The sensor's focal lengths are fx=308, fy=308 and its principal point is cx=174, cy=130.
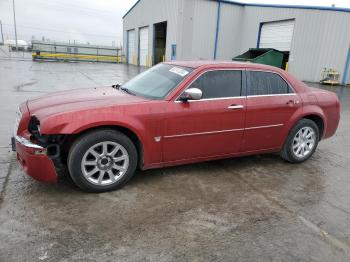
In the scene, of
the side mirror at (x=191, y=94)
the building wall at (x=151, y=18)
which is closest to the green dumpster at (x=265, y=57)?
the building wall at (x=151, y=18)

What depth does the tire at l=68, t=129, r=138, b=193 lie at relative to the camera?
11.0ft

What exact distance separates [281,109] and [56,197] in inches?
130

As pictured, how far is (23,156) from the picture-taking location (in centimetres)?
337

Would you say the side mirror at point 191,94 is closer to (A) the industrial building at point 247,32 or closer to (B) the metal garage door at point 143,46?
(A) the industrial building at point 247,32

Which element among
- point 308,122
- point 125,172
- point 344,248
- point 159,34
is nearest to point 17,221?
point 125,172

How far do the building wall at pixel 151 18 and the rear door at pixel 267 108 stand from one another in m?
20.8

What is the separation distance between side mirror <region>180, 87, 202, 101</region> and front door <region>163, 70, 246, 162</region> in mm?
78

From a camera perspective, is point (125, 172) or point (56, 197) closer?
point (56, 197)

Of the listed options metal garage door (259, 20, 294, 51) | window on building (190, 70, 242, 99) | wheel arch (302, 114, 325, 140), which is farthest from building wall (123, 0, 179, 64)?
window on building (190, 70, 242, 99)

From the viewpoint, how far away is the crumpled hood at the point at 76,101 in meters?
3.45

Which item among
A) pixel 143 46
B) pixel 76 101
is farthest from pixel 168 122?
pixel 143 46

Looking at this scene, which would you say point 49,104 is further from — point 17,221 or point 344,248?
point 344,248

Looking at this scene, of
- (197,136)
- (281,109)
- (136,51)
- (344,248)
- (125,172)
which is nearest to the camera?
(344,248)

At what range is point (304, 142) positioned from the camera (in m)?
4.98
